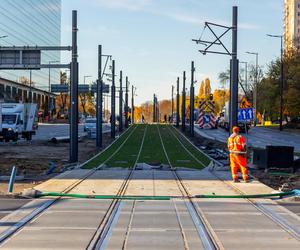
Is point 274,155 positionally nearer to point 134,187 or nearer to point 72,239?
point 134,187

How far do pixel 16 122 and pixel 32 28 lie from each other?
348ft

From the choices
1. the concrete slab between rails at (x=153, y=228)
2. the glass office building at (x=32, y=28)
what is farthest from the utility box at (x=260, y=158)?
the glass office building at (x=32, y=28)

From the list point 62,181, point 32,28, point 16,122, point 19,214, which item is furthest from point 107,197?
point 32,28

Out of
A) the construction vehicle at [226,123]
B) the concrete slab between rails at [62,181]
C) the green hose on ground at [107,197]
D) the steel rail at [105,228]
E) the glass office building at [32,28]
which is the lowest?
the concrete slab between rails at [62,181]

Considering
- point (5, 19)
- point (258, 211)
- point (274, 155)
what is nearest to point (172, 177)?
point (274, 155)

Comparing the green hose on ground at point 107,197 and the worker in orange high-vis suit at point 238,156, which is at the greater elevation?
the worker in orange high-vis suit at point 238,156

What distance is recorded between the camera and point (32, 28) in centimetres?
15450

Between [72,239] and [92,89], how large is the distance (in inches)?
3263

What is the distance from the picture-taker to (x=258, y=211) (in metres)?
13.3

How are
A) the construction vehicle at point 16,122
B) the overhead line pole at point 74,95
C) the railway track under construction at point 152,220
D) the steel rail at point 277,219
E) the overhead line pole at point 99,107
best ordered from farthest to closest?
the construction vehicle at point 16,122 < the overhead line pole at point 99,107 < the overhead line pole at point 74,95 < the steel rail at point 277,219 < the railway track under construction at point 152,220

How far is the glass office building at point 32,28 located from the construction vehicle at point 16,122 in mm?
66928

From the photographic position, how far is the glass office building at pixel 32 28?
13260 centimetres

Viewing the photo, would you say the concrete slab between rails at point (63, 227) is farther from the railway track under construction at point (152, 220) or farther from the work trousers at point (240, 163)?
the work trousers at point (240, 163)

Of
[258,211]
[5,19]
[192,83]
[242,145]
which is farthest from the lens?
[5,19]
